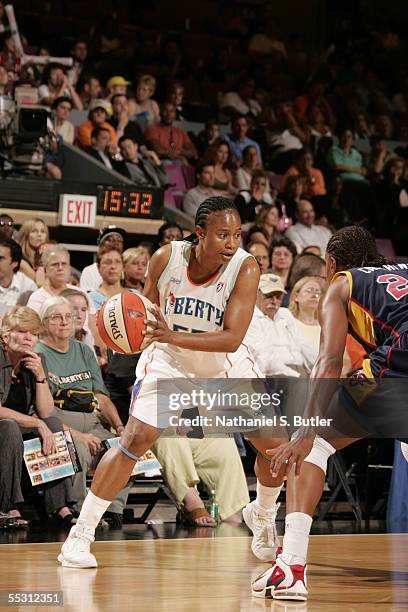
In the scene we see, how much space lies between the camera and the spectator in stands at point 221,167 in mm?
11484

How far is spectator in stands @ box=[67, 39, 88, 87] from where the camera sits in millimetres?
12547

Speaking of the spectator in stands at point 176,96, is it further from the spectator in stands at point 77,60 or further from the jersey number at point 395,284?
the jersey number at point 395,284

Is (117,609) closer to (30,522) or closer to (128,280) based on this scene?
(30,522)

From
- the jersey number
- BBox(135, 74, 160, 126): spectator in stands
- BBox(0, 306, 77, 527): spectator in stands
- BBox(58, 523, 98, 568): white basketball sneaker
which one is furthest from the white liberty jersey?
BBox(135, 74, 160, 126): spectator in stands

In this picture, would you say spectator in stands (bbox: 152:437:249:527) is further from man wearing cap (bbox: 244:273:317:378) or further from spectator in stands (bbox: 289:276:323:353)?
spectator in stands (bbox: 289:276:323:353)

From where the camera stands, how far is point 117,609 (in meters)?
3.88

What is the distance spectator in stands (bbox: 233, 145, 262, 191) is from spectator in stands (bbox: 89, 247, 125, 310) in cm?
360

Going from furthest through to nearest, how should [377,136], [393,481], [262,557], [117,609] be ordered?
[377,136]
[393,481]
[262,557]
[117,609]

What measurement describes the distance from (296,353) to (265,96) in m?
6.94

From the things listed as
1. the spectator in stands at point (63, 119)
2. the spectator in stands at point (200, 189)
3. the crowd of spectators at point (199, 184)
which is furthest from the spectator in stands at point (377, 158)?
the spectator in stands at point (63, 119)

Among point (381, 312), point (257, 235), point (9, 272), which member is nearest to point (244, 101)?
point (257, 235)

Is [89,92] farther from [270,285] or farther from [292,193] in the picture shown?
[270,285]

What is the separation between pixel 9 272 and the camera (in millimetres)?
7809

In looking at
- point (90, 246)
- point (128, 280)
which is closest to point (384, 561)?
point (128, 280)
